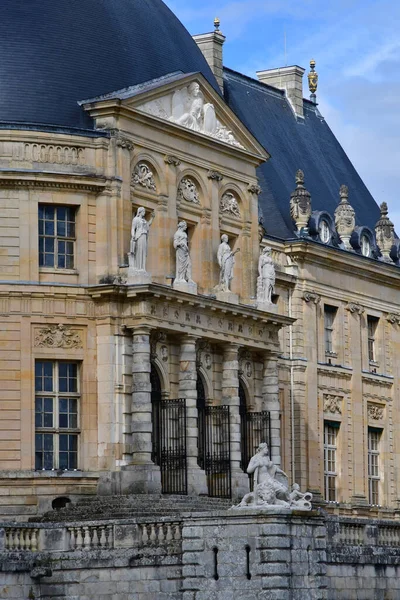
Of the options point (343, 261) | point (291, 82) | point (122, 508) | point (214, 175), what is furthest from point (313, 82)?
point (122, 508)

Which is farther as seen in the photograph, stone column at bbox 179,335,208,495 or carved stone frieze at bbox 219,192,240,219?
carved stone frieze at bbox 219,192,240,219

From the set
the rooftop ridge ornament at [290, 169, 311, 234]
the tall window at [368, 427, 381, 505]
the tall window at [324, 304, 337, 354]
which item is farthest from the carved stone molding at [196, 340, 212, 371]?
the tall window at [368, 427, 381, 505]

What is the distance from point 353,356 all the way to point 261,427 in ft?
38.5

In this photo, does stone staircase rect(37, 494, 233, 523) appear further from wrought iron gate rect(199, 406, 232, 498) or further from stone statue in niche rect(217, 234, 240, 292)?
stone statue in niche rect(217, 234, 240, 292)

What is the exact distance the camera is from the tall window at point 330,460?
6600cm

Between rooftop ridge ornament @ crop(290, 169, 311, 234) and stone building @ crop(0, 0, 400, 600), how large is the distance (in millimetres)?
6667

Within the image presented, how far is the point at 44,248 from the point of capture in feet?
169

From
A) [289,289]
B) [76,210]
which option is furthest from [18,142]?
[289,289]

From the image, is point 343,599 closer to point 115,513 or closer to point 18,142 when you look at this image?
point 115,513

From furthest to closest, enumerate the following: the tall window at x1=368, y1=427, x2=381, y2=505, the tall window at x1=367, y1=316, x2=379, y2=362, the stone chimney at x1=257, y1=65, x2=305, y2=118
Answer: the stone chimney at x1=257, y1=65, x2=305, y2=118
the tall window at x1=367, y1=316, x2=379, y2=362
the tall window at x1=368, y1=427, x2=381, y2=505

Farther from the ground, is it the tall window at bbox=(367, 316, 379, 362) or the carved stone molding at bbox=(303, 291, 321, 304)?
the carved stone molding at bbox=(303, 291, 321, 304)

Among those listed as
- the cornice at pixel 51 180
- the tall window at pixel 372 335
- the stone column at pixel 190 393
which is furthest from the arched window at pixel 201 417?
the tall window at pixel 372 335

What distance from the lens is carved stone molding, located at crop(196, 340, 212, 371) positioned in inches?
2168

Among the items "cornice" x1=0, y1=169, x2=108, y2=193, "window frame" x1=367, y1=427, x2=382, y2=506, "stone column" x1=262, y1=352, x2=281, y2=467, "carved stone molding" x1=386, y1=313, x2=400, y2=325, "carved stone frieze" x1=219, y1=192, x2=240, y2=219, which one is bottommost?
"window frame" x1=367, y1=427, x2=382, y2=506
